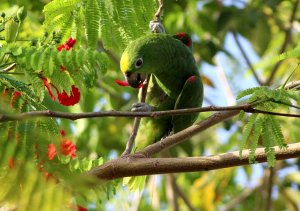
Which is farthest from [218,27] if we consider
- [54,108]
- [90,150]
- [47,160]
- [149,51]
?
[47,160]

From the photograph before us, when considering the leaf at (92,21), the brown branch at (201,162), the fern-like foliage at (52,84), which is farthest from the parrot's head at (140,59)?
the brown branch at (201,162)

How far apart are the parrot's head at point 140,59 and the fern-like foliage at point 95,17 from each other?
28 cm

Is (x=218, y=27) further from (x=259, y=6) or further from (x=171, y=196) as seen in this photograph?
(x=171, y=196)

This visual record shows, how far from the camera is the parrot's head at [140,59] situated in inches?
137

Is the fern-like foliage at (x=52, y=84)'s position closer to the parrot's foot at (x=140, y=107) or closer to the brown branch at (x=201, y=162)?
the brown branch at (x=201, y=162)

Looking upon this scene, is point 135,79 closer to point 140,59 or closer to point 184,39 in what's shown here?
point 140,59

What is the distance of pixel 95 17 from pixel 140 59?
1.96ft

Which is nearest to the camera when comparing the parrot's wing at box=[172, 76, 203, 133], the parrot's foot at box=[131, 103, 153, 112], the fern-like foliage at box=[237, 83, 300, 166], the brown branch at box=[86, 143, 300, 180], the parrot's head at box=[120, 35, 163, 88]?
the fern-like foliage at box=[237, 83, 300, 166]

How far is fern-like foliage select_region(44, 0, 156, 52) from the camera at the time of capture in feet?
9.87

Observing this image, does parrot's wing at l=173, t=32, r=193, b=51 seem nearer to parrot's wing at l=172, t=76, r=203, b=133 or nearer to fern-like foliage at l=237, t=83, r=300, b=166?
parrot's wing at l=172, t=76, r=203, b=133

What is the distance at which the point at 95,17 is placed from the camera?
10.00 ft

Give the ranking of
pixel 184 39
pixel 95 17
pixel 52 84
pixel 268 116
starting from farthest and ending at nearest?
pixel 184 39 → pixel 95 17 → pixel 268 116 → pixel 52 84

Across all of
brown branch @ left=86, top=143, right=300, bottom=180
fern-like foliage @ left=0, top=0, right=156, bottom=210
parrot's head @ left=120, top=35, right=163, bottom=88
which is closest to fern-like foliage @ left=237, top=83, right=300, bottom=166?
brown branch @ left=86, top=143, right=300, bottom=180

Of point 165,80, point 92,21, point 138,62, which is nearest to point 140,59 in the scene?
point 138,62
